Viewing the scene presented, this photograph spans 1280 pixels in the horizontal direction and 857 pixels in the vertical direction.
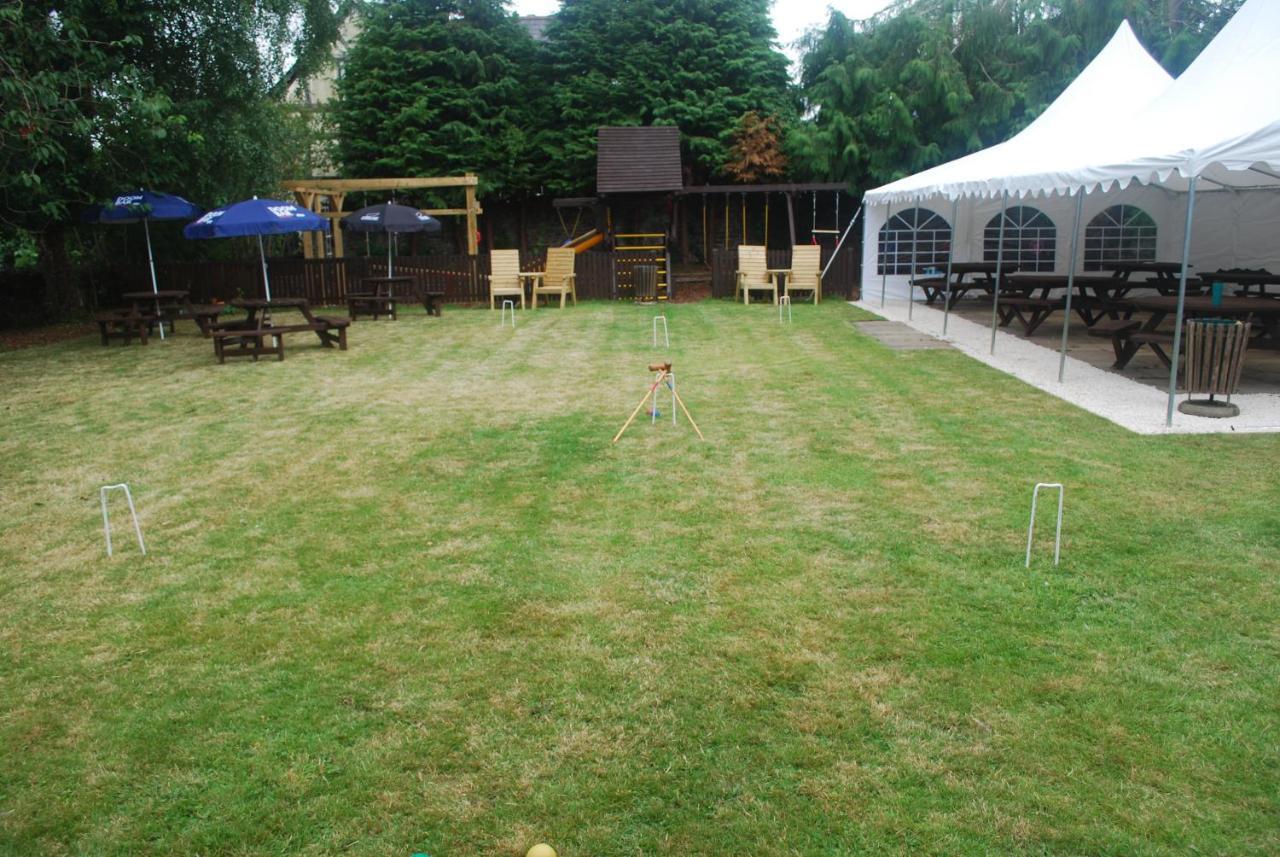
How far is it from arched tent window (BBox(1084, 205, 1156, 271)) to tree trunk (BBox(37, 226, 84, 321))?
19.2 m

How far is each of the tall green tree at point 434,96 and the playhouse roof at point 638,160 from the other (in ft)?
19.7

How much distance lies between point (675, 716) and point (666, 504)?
8.25ft

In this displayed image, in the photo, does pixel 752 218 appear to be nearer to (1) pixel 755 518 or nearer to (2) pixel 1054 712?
(1) pixel 755 518

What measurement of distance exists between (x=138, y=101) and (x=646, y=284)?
9.83 meters

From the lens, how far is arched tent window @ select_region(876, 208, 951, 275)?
63.6 ft

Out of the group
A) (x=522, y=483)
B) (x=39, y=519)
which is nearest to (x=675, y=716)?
(x=522, y=483)

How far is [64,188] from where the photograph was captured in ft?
49.4

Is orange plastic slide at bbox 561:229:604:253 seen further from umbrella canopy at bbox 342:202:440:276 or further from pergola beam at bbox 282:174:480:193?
umbrella canopy at bbox 342:202:440:276

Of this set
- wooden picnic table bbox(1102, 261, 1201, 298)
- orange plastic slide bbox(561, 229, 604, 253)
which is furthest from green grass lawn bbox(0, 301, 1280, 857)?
orange plastic slide bbox(561, 229, 604, 253)

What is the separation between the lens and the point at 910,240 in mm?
19516

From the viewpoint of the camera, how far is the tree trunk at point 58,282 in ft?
57.1

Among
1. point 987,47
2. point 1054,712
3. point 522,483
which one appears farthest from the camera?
point 987,47

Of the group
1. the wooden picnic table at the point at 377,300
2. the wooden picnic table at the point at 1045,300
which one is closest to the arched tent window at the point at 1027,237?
the wooden picnic table at the point at 1045,300

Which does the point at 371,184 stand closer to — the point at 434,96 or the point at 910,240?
the point at 434,96
